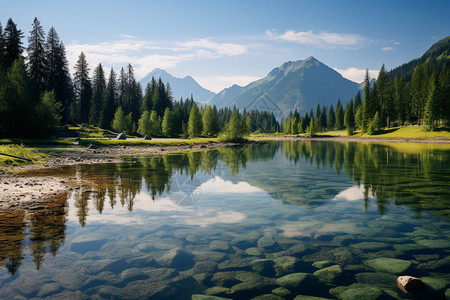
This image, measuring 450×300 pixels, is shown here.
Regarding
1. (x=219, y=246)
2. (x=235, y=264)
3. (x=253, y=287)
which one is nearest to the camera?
(x=253, y=287)

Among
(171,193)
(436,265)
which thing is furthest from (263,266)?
(171,193)

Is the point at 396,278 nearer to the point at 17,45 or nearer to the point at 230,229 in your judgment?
the point at 230,229

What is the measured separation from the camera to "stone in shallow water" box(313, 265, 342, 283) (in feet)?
24.9

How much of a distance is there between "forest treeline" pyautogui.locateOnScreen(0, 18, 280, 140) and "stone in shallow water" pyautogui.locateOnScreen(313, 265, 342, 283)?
5030 cm

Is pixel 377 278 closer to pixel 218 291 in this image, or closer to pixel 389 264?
pixel 389 264

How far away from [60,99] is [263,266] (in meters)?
79.1

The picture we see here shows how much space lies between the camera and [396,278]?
7.54 m

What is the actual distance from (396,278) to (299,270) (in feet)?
8.35

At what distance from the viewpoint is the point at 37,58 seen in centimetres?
6675

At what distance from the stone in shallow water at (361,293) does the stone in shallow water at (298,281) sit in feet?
2.70

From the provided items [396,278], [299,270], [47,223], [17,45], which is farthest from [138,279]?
[17,45]

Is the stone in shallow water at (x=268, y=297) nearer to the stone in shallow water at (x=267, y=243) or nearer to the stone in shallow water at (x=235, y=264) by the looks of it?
the stone in shallow water at (x=235, y=264)

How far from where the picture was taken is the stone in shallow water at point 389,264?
8.02 metres

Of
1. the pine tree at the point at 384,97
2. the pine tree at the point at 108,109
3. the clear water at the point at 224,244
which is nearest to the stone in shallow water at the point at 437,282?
the clear water at the point at 224,244
